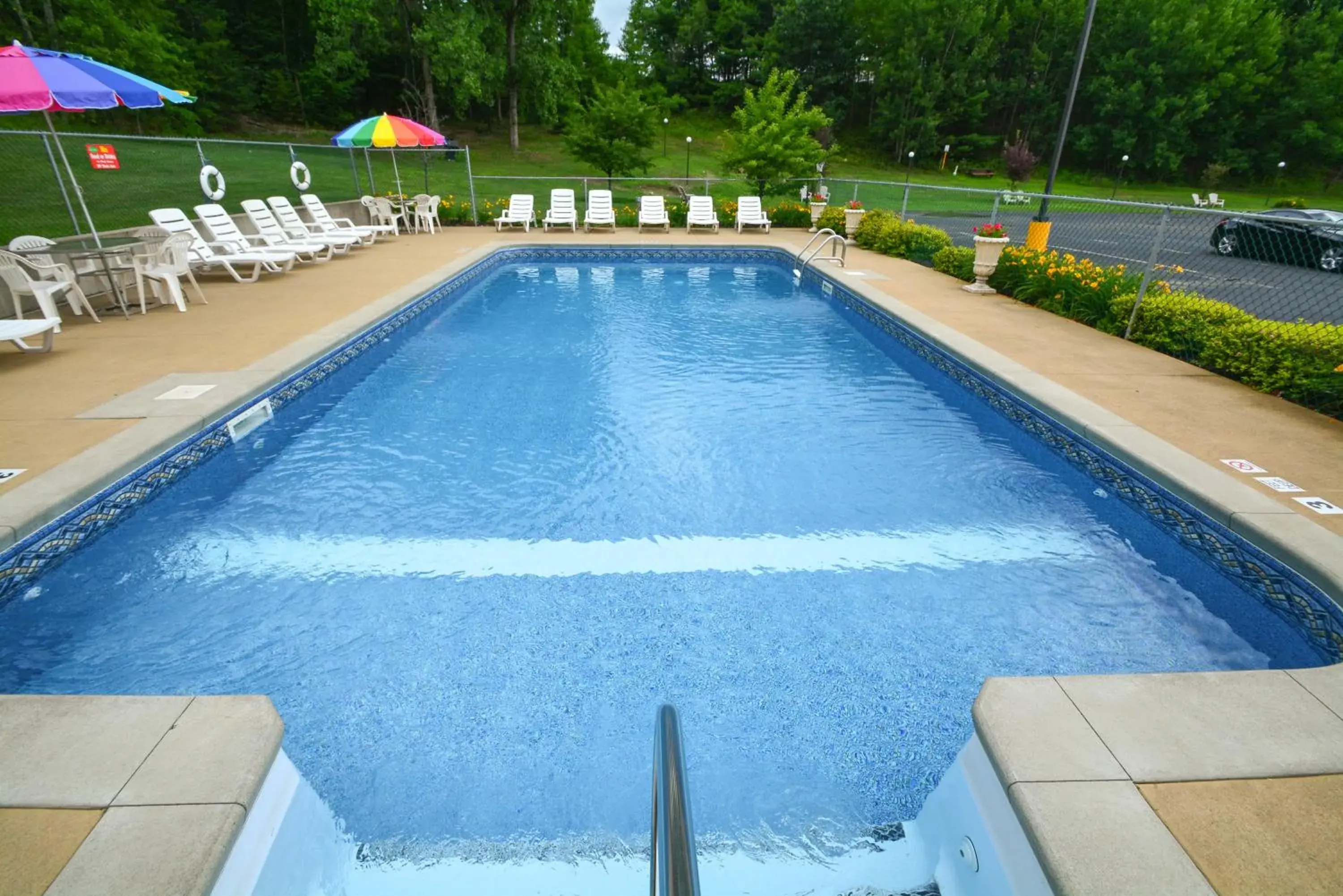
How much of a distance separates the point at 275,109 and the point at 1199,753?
47277 mm

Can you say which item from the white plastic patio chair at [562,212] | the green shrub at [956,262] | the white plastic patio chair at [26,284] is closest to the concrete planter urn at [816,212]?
the green shrub at [956,262]

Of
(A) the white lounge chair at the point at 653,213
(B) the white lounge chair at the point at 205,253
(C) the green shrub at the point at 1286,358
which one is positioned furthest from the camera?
(A) the white lounge chair at the point at 653,213

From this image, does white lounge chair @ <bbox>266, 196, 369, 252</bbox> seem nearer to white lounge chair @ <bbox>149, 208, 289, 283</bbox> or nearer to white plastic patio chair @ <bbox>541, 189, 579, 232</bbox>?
white lounge chair @ <bbox>149, 208, 289, 283</bbox>

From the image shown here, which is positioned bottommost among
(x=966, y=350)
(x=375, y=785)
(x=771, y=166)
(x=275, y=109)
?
(x=375, y=785)

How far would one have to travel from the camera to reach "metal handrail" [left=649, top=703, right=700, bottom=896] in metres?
0.81

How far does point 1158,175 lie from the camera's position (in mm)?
38562

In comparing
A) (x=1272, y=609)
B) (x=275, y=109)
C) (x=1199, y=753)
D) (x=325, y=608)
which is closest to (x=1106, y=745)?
(x=1199, y=753)

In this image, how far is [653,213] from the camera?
14.4m

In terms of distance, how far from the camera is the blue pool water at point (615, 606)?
2328mm

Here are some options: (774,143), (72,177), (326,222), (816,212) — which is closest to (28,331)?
(72,177)

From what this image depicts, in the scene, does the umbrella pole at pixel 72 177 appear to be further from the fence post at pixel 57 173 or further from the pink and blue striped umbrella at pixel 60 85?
the pink and blue striped umbrella at pixel 60 85

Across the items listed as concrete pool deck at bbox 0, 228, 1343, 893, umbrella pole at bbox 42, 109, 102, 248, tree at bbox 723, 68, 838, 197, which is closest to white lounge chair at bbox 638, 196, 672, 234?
tree at bbox 723, 68, 838, 197

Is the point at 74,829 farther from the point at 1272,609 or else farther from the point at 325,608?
the point at 1272,609

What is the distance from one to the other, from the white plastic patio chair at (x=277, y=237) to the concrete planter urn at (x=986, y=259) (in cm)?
959
